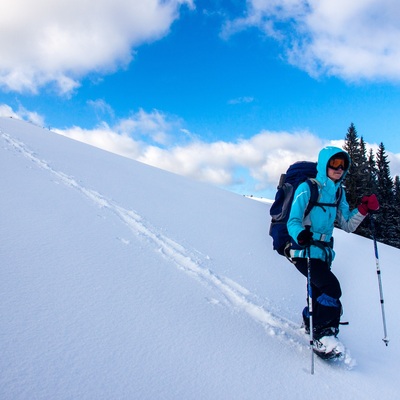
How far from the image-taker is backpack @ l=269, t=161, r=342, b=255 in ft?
10.8

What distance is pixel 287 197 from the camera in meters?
3.39

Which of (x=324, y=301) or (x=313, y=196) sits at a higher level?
(x=313, y=196)

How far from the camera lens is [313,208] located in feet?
10.9

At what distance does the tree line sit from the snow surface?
24.8 metres

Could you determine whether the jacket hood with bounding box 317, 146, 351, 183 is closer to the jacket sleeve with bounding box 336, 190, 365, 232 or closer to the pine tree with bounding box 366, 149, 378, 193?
the jacket sleeve with bounding box 336, 190, 365, 232

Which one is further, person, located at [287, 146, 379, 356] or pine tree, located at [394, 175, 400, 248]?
pine tree, located at [394, 175, 400, 248]

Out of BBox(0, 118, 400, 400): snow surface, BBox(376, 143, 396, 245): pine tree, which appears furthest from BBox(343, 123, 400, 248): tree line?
BBox(0, 118, 400, 400): snow surface

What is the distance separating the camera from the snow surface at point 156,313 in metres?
2.14

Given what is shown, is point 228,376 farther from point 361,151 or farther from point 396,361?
point 361,151

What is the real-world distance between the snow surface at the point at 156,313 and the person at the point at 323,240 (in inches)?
11.9

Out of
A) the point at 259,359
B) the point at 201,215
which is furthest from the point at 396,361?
the point at 201,215

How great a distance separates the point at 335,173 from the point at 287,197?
578mm

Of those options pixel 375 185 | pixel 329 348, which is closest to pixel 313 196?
pixel 329 348

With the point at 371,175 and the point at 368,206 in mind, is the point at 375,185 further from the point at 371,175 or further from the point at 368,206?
the point at 368,206
